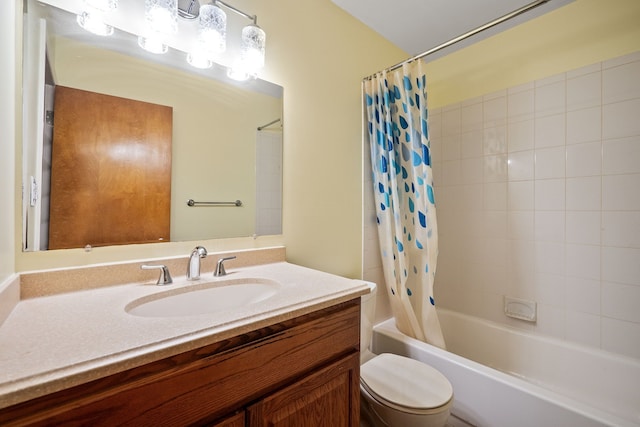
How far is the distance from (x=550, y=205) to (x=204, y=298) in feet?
6.46

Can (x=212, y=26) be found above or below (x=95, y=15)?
above

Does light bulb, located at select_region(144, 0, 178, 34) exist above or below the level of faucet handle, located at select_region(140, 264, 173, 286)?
above

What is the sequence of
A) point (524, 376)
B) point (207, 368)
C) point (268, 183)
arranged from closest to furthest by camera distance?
point (207, 368) → point (268, 183) → point (524, 376)

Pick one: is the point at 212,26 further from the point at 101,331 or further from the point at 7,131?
the point at 101,331

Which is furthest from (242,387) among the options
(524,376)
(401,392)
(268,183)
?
(524,376)

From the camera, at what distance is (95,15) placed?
891 millimetres

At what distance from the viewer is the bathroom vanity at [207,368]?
1.43 ft

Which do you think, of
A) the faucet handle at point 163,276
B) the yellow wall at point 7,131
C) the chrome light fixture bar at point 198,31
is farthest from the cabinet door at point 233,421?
the chrome light fixture bar at point 198,31

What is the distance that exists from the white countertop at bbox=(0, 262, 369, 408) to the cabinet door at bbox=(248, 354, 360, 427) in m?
0.19

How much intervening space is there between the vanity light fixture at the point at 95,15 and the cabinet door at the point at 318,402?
4.10 ft

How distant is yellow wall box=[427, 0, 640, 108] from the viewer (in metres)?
1.45

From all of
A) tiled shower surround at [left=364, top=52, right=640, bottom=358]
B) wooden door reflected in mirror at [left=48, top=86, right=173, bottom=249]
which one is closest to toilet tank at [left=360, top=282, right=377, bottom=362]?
tiled shower surround at [left=364, top=52, right=640, bottom=358]

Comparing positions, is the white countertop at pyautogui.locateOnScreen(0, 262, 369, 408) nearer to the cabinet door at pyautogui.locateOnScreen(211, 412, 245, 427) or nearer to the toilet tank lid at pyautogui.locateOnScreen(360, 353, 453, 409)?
the cabinet door at pyautogui.locateOnScreen(211, 412, 245, 427)

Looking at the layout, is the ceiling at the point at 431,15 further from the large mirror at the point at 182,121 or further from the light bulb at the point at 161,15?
the light bulb at the point at 161,15
